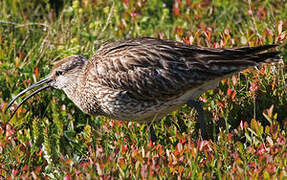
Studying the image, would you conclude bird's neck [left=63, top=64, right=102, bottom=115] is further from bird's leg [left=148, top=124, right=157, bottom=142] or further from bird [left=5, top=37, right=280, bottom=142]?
bird's leg [left=148, top=124, right=157, bottom=142]

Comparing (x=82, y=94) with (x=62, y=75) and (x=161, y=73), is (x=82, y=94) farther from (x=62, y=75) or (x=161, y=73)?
(x=161, y=73)

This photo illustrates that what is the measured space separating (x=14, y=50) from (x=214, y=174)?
3.47 m

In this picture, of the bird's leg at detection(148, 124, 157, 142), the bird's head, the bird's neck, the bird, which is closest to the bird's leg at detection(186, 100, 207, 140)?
the bird

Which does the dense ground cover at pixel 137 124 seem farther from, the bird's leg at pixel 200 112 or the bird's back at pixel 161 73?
the bird's back at pixel 161 73

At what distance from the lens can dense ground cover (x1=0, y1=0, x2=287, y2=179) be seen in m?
4.61

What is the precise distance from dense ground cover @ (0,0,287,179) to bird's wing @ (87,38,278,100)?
49cm

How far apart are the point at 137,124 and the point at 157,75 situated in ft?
2.97

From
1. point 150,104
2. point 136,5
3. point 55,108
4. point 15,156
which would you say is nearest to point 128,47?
point 150,104

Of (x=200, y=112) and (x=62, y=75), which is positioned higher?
(x=62, y=75)

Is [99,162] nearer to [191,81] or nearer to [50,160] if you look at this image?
[50,160]

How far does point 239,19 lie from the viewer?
7.73m

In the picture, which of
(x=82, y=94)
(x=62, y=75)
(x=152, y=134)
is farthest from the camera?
(x=62, y=75)

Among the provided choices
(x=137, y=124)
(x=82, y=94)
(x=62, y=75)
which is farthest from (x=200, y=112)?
(x=62, y=75)

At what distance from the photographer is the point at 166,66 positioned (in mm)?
5367
